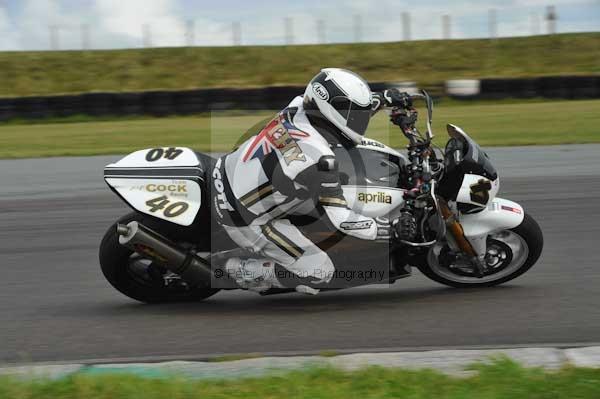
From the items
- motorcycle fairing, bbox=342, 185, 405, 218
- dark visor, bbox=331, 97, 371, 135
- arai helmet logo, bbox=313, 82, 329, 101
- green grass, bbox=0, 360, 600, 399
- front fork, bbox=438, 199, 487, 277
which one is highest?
arai helmet logo, bbox=313, 82, 329, 101

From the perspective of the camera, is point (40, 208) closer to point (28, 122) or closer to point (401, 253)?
point (401, 253)

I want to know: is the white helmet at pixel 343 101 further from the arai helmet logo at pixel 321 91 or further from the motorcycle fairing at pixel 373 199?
the motorcycle fairing at pixel 373 199

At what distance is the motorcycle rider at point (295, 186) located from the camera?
5543 mm

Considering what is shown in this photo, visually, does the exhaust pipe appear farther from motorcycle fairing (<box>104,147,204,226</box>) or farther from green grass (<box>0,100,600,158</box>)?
green grass (<box>0,100,600,158</box>)

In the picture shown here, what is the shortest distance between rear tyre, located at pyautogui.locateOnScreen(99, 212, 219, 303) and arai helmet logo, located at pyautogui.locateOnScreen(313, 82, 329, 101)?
1.29m

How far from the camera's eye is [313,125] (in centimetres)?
568

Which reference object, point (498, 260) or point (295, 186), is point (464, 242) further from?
point (295, 186)

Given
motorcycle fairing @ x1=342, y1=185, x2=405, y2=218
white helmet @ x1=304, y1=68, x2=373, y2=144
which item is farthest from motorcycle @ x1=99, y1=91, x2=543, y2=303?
white helmet @ x1=304, y1=68, x2=373, y2=144

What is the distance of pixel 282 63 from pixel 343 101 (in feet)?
82.0

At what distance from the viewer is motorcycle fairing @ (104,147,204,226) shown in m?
5.83

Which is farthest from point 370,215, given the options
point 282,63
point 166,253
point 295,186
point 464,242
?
point 282,63

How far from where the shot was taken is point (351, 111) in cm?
556

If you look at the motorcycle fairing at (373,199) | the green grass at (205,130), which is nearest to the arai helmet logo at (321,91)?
the motorcycle fairing at (373,199)

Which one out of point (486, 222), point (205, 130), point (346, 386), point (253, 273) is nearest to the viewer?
point (346, 386)
